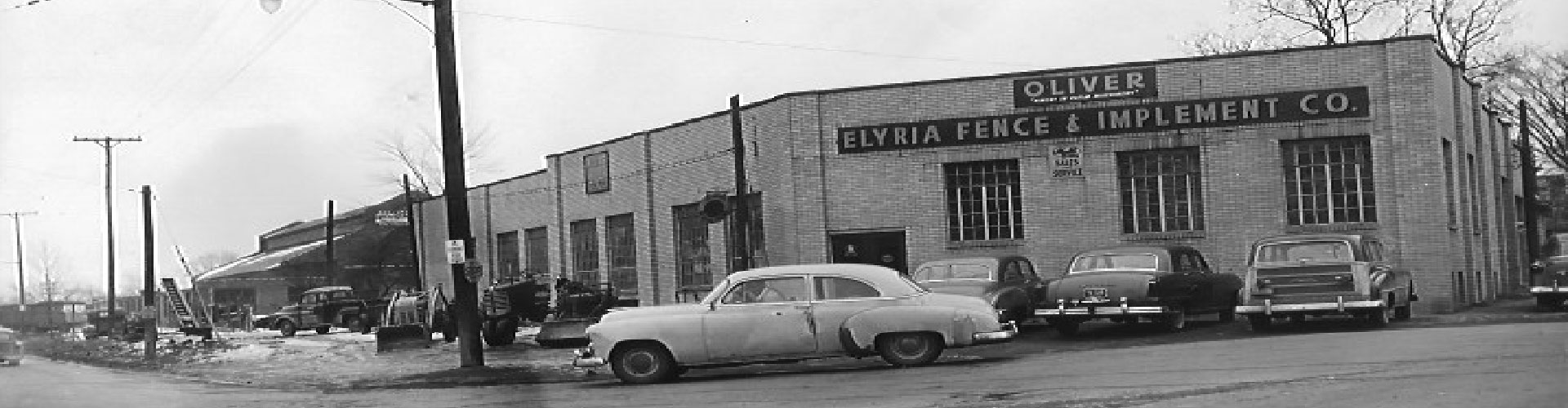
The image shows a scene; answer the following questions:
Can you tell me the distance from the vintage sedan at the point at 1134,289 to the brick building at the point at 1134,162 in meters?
5.47

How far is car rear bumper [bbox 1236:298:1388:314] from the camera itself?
21234 millimetres

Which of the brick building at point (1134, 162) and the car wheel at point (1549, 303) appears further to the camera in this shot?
the brick building at point (1134, 162)

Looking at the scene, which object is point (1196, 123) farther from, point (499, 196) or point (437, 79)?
point (499, 196)

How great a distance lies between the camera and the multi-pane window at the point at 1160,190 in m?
29.5

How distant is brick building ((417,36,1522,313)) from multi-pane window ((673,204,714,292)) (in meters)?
1.41

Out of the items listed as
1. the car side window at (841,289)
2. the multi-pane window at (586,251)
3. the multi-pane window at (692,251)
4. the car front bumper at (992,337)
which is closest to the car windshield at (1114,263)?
the car front bumper at (992,337)

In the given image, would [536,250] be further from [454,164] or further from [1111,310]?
[1111,310]

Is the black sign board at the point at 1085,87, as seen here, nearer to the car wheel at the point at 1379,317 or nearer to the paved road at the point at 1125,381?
the car wheel at the point at 1379,317

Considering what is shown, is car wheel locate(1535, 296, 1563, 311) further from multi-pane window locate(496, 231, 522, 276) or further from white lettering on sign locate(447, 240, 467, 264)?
multi-pane window locate(496, 231, 522, 276)

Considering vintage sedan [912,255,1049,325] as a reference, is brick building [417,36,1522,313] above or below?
above

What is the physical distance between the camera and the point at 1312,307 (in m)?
21.4

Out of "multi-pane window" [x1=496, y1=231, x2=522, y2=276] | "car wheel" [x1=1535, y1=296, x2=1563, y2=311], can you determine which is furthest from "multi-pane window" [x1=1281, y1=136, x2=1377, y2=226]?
"multi-pane window" [x1=496, y1=231, x2=522, y2=276]

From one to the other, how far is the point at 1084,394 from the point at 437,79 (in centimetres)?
1127

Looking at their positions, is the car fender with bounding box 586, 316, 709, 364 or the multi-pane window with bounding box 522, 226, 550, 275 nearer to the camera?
the car fender with bounding box 586, 316, 709, 364
